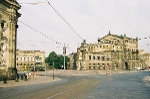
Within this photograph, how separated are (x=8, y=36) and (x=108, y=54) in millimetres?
81890

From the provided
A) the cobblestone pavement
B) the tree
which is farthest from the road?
the tree

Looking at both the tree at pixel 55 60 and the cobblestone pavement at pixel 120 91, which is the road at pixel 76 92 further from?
the tree at pixel 55 60

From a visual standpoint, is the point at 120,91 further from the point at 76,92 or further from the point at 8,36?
the point at 8,36

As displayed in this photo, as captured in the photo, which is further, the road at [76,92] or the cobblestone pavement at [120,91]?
the cobblestone pavement at [120,91]

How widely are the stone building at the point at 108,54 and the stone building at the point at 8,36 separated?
238ft

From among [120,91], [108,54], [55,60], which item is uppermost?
[108,54]

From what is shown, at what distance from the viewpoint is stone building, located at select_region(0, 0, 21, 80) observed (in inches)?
1361

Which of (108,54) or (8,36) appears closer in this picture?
(8,36)

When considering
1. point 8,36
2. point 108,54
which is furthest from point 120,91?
point 108,54

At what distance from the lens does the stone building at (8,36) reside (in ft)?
113

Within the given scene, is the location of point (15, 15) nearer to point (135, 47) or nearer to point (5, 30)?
point (5, 30)

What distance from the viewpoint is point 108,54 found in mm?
112375

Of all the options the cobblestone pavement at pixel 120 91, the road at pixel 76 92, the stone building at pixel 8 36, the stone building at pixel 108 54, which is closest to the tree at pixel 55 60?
the stone building at pixel 108 54

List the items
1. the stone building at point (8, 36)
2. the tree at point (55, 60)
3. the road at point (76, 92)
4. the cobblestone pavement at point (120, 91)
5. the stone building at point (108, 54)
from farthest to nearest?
1. the tree at point (55, 60)
2. the stone building at point (108, 54)
3. the stone building at point (8, 36)
4. the cobblestone pavement at point (120, 91)
5. the road at point (76, 92)
